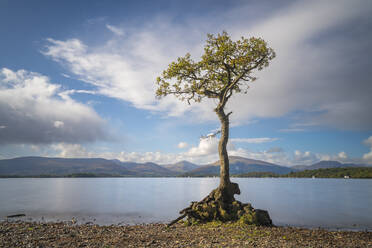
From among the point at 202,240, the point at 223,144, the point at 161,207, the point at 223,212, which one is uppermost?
the point at 223,144

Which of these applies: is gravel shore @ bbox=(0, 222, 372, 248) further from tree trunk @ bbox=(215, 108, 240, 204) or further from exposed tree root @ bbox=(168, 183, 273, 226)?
tree trunk @ bbox=(215, 108, 240, 204)

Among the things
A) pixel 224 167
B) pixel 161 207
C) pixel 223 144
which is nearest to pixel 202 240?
pixel 224 167

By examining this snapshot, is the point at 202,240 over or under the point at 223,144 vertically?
under

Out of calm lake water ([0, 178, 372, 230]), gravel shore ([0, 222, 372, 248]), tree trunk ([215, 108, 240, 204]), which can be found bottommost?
calm lake water ([0, 178, 372, 230])

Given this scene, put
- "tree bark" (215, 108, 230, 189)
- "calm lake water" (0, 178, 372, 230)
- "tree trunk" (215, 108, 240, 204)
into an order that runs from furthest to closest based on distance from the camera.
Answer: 1. "calm lake water" (0, 178, 372, 230)
2. "tree bark" (215, 108, 230, 189)
3. "tree trunk" (215, 108, 240, 204)

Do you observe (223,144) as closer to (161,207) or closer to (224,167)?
(224,167)

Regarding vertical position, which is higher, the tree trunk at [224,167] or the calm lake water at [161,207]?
the tree trunk at [224,167]

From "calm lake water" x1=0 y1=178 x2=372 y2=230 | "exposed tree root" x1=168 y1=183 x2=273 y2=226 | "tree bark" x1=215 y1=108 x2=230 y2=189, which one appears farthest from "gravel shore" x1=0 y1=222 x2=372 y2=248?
"calm lake water" x1=0 y1=178 x2=372 y2=230

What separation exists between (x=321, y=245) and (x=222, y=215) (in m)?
8.35

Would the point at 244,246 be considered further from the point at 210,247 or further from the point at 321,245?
the point at 321,245

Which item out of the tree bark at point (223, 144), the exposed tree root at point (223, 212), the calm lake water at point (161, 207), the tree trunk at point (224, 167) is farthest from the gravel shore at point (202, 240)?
the calm lake water at point (161, 207)

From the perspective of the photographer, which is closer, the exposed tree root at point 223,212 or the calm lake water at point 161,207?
the exposed tree root at point 223,212

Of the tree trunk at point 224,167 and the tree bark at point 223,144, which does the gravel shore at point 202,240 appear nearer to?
the tree trunk at point 224,167

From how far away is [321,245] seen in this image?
43.3 feet
